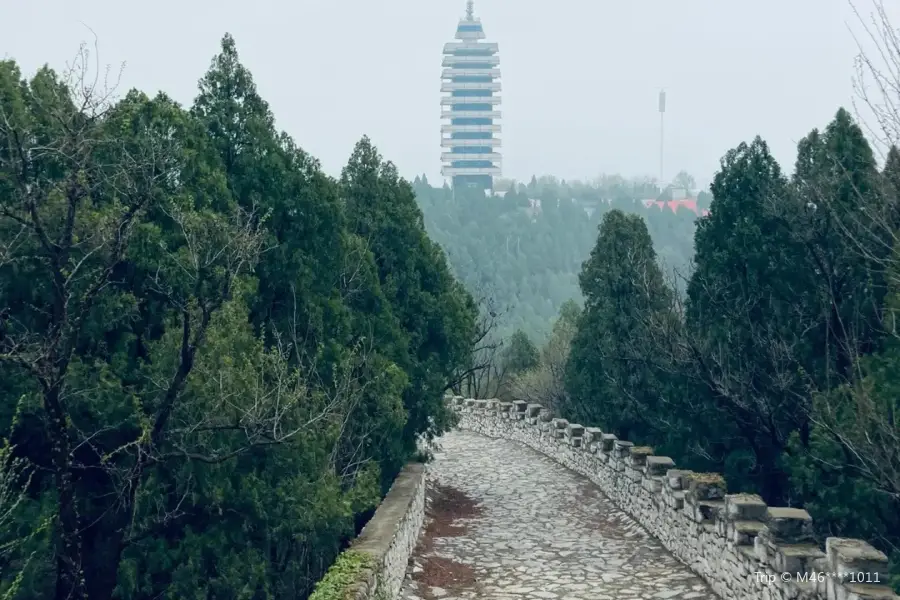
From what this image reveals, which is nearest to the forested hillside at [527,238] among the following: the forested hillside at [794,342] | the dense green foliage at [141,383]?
the forested hillside at [794,342]

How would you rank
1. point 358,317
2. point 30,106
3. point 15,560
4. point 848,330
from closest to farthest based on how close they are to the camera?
point 15,560
point 30,106
point 848,330
point 358,317

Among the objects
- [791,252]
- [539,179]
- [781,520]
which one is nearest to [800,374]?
[791,252]

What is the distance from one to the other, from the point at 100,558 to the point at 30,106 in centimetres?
449

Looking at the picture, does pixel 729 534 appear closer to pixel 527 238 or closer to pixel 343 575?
pixel 343 575

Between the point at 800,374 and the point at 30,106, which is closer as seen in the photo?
the point at 30,106

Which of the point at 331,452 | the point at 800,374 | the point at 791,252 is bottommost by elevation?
the point at 331,452

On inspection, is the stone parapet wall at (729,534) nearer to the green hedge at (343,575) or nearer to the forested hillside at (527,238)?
the green hedge at (343,575)

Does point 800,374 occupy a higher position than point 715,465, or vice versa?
point 800,374

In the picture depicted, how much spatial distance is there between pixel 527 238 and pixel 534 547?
3928 inches

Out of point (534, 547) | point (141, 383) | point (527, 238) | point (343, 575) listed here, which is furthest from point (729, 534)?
point (527, 238)

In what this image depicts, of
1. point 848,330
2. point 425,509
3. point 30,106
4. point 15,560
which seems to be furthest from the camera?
point 425,509

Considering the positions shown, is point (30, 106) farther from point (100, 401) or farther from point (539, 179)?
point (539, 179)

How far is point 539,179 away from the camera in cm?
17338

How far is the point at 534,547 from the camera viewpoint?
41.5 ft
